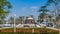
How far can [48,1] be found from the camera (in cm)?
3138

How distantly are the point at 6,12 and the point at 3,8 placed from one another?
803 mm

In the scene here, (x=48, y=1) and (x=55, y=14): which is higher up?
(x=48, y=1)

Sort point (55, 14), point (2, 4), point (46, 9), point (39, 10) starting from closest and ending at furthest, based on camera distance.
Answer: point (2, 4) < point (55, 14) < point (46, 9) < point (39, 10)

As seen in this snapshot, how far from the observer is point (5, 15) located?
29.0m

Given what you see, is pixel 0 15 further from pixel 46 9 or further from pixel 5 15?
pixel 46 9

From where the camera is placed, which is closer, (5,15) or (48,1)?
(5,15)

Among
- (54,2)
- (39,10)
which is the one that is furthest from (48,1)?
(39,10)

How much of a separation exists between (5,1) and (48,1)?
24.9 ft

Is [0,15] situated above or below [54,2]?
below

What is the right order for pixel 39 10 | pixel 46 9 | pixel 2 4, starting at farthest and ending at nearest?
1. pixel 39 10
2. pixel 46 9
3. pixel 2 4

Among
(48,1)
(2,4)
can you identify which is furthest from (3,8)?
(48,1)

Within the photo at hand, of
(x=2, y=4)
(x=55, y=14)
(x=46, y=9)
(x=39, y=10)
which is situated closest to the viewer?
(x=2, y=4)

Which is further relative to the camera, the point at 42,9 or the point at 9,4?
the point at 42,9

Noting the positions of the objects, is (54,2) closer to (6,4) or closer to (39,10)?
(39,10)
